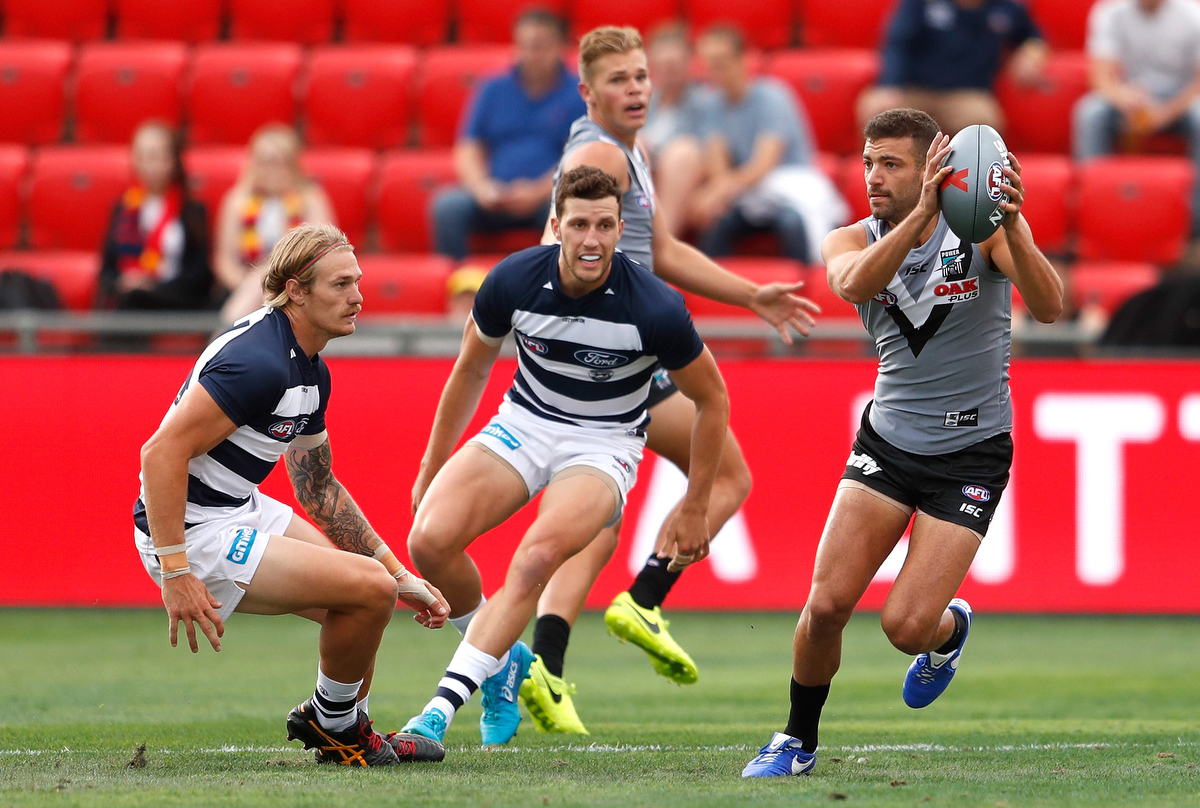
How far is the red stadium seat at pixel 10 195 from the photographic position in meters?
12.2

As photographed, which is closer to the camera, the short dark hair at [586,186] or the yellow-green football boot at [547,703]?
the short dark hair at [586,186]

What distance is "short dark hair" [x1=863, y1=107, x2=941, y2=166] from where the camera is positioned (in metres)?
5.02

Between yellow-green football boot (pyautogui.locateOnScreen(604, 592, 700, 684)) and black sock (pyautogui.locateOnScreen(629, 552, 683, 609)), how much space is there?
113 millimetres

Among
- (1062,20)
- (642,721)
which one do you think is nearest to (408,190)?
(1062,20)

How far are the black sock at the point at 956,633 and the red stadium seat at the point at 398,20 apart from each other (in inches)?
373

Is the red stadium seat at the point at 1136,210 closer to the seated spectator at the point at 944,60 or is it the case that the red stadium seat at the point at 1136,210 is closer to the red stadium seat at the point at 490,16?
the seated spectator at the point at 944,60

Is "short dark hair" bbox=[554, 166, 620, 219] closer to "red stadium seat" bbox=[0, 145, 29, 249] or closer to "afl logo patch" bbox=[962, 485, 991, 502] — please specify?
"afl logo patch" bbox=[962, 485, 991, 502]

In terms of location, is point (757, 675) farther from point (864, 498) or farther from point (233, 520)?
point (233, 520)

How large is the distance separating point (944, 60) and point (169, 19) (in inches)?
281

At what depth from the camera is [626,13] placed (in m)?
13.4

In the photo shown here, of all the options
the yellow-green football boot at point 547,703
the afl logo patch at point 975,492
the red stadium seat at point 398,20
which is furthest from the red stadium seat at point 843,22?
the afl logo patch at point 975,492

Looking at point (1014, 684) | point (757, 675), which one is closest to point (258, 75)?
point (757, 675)

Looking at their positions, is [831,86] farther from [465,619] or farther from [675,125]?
[465,619]

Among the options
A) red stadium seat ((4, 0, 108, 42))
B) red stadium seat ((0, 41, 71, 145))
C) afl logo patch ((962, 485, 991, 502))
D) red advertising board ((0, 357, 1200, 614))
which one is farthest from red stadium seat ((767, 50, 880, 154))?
afl logo patch ((962, 485, 991, 502))
